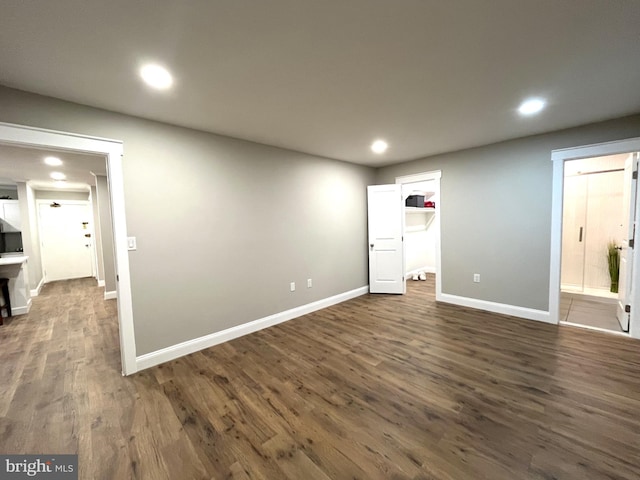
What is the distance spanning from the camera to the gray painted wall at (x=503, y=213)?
3.42 meters

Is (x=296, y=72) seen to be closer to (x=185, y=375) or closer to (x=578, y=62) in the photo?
(x=578, y=62)

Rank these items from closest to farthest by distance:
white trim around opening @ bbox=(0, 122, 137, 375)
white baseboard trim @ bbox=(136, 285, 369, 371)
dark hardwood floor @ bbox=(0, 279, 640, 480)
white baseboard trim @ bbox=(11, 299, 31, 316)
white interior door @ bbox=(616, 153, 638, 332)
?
dark hardwood floor @ bbox=(0, 279, 640, 480) < white trim around opening @ bbox=(0, 122, 137, 375) < white baseboard trim @ bbox=(136, 285, 369, 371) < white interior door @ bbox=(616, 153, 638, 332) < white baseboard trim @ bbox=(11, 299, 31, 316)

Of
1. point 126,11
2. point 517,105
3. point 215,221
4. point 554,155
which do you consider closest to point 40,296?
point 215,221

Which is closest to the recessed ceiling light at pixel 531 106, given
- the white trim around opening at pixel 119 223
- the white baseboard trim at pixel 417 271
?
the white trim around opening at pixel 119 223

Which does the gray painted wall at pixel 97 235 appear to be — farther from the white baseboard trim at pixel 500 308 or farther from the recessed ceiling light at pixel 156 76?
the white baseboard trim at pixel 500 308


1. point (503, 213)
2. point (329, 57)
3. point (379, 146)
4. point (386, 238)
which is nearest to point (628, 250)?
point (503, 213)

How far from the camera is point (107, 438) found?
5.75 ft

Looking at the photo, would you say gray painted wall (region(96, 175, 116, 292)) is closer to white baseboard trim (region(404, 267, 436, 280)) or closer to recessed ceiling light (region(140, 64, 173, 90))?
recessed ceiling light (region(140, 64, 173, 90))

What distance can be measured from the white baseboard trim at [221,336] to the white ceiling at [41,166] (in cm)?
219

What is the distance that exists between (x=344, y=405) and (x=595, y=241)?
5.49m

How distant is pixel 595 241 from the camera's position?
4578mm

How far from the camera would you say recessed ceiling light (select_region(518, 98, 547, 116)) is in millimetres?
2451

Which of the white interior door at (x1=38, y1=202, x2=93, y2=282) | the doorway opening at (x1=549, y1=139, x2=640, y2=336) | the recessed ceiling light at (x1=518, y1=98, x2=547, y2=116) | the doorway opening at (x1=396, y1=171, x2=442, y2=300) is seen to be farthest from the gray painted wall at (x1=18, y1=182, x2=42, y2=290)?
the doorway opening at (x1=549, y1=139, x2=640, y2=336)

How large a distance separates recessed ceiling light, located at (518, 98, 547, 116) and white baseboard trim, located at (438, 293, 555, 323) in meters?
2.58
